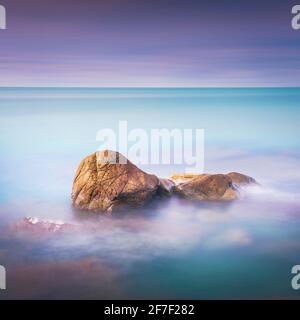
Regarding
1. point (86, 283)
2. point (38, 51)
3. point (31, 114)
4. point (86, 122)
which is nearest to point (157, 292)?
point (86, 283)

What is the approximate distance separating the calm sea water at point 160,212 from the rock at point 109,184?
0.25 feet

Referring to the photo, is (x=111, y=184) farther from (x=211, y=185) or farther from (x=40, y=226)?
(x=211, y=185)

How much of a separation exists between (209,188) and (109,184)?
0.70 metres

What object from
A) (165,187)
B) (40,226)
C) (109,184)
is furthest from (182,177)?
(40,226)

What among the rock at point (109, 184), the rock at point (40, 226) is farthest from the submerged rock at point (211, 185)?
the rock at point (40, 226)

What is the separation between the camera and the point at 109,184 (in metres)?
3.36

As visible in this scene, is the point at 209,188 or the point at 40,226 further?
the point at 209,188

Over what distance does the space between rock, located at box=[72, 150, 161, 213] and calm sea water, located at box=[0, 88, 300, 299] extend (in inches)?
3.0

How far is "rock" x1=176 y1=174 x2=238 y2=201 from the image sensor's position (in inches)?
135

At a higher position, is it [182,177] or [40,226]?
[182,177]

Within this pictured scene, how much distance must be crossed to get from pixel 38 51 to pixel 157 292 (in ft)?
5.86

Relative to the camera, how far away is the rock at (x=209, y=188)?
11.2 feet
